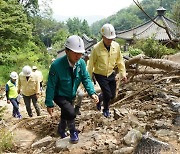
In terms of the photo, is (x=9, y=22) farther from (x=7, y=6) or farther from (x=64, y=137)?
(x=64, y=137)

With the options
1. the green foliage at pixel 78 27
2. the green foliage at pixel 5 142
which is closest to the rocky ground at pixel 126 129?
the green foliage at pixel 5 142

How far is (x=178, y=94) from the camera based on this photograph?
19.9 feet

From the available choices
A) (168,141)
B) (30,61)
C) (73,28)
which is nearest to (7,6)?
(30,61)

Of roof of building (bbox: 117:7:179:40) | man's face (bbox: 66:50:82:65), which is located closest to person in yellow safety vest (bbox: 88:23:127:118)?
man's face (bbox: 66:50:82:65)

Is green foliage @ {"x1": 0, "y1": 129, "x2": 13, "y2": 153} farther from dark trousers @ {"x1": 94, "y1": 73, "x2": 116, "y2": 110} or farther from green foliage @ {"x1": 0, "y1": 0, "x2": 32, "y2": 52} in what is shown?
green foliage @ {"x1": 0, "y1": 0, "x2": 32, "y2": 52}

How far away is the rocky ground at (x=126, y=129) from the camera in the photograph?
3949mm

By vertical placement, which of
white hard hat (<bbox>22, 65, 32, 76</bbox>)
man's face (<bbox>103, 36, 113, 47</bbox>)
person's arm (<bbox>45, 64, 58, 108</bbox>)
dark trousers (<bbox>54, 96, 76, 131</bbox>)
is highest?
man's face (<bbox>103, 36, 113, 47</bbox>)

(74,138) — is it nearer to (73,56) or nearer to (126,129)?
(126,129)

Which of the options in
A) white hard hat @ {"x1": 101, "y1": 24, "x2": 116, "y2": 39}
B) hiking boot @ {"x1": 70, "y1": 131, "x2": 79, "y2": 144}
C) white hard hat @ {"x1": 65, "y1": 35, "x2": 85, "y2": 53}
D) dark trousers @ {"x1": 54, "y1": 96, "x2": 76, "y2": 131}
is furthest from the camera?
white hard hat @ {"x1": 101, "y1": 24, "x2": 116, "y2": 39}

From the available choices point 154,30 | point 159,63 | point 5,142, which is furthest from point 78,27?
point 5,142

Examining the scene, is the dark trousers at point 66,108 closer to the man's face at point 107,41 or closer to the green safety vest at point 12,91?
the man's face at point 107,41

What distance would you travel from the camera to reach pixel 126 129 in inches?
176

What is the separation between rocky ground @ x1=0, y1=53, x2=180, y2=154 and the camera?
3949 millimetres

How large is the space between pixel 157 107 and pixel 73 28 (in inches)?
3359
